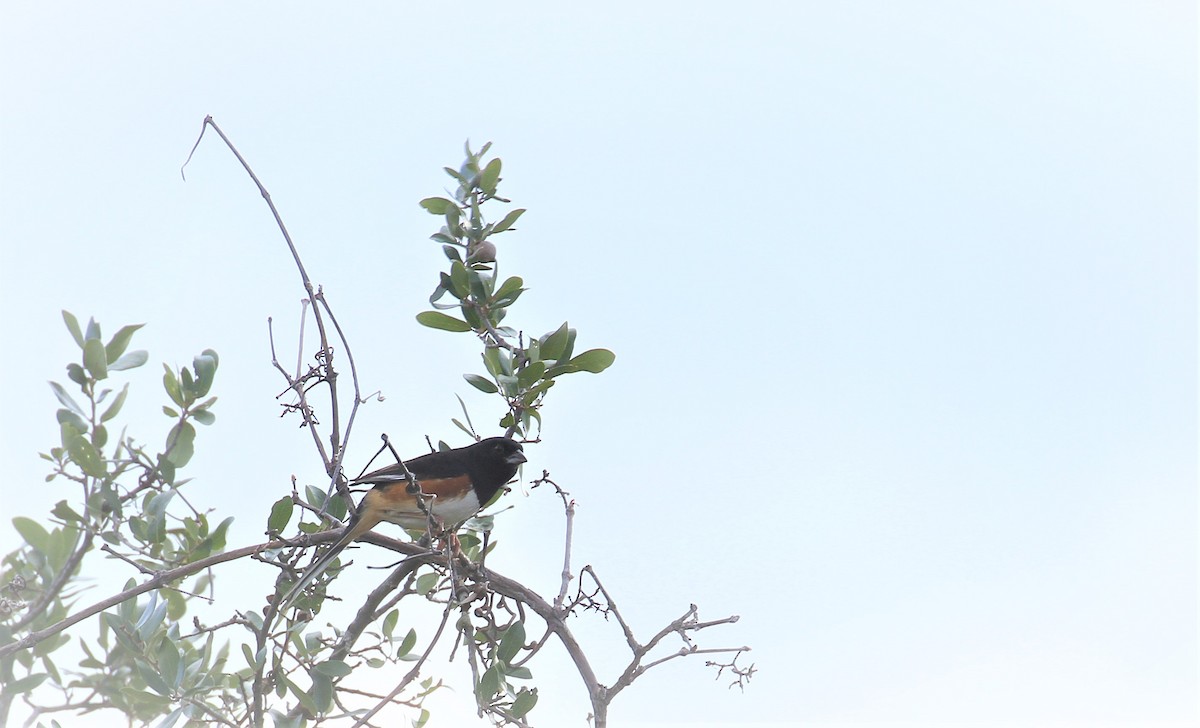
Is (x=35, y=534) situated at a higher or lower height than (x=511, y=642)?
higher

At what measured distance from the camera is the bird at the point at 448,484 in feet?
10.3

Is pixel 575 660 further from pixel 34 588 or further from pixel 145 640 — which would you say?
pixel 34 588

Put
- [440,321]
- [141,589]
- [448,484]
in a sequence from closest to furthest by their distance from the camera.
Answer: [141,589], [440,321], [448,484]

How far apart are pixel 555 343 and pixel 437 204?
23.6 inches

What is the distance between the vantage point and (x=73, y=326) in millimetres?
2400

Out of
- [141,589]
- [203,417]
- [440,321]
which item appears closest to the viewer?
[141,589]

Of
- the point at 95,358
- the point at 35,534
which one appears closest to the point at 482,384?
the point at 95,358

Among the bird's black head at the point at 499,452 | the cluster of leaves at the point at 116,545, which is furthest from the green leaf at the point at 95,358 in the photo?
the bird's black head at the point at 499,452

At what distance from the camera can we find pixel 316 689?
2605 mm

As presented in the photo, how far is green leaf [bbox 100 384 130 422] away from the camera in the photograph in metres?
2.44

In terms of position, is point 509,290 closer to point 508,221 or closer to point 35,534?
point 508,221

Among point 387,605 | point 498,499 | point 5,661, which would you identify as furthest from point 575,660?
point 5,661

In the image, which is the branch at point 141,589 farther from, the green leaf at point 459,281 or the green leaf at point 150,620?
the green leaf at point 459,281

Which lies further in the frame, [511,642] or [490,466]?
[490,466]
